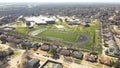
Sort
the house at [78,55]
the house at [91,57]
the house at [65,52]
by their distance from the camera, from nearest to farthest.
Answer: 1. the house at [91,57]
2. the house at [78,55]
3. the house at [65,52]

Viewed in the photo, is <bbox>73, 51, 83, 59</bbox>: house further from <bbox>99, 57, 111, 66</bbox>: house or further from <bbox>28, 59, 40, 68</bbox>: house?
<bbox>28, 59, 40, 68</bbox>: house

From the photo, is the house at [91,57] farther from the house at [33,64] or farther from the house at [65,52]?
the house at [33,64]

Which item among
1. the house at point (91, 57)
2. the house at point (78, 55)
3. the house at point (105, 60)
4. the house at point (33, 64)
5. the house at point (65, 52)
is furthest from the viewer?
the house at point (65, 52)

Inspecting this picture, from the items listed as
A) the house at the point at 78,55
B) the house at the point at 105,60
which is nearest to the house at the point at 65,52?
the house at the point at 78,55

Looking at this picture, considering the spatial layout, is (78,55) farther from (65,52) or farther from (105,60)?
(105,60)

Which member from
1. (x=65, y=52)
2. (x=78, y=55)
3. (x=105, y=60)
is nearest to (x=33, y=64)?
(x=65, y=52)

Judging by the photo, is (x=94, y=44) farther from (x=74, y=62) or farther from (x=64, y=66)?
(x=64, y=66)

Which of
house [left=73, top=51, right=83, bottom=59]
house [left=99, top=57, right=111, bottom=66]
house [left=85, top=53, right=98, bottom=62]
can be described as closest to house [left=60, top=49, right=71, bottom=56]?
house [left=73, top=51, right=83, bottom=59]

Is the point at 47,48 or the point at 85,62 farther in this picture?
the point at 47,48

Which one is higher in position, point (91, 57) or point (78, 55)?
point (78, 55)

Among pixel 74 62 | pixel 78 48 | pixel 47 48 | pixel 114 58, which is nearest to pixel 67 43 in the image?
pixel 78 48

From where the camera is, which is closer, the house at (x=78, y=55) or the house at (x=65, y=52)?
the house at (x=78, y=55)
